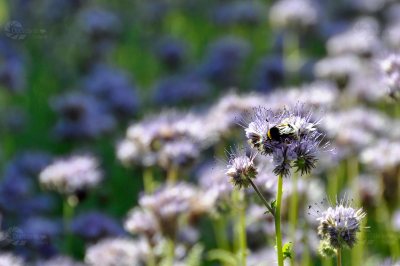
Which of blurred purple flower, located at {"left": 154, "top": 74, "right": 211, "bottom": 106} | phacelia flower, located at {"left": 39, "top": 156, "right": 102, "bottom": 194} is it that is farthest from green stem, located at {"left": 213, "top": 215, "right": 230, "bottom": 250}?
blurred purple flower, located at {"left": 154, "top": 74, "right": 211, "bottom": 106}

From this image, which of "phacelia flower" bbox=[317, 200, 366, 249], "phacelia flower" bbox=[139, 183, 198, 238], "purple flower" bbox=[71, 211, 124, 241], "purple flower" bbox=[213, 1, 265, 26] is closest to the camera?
"phacelia flower" bbox=[317, 200, 366, 249]

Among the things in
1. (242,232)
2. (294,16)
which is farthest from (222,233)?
(294,16)

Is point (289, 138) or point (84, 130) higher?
point (84, 130)

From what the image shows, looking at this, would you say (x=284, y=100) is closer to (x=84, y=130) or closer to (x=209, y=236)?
(x=209, y=236)

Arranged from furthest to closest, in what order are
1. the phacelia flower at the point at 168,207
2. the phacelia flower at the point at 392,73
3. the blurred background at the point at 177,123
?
the blurred background at the point at 177,123 → the phacelia flower at the point at 168,207 → the phacelia flower at the point at 392,73

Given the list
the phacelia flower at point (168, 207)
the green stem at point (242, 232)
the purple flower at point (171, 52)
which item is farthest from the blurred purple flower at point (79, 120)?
the green stem at point (242, 232)

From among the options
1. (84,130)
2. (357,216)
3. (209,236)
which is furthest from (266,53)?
(357,216)

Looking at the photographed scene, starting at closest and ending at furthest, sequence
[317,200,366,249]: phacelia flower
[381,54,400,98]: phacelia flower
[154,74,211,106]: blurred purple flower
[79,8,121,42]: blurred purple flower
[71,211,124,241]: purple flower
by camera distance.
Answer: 1. [317,200,366,249]: phacelia flower
2. [381,54,400,98]: phacelia flower
3. [71,211,124,241]: purple flower
4. [154,74,211,106]: blurred purple flower
5. [79,8,121,42]: blurred purple flower

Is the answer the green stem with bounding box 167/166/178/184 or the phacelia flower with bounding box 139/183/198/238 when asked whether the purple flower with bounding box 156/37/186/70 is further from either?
the phacelia flower with bounding box 139/183/198/238

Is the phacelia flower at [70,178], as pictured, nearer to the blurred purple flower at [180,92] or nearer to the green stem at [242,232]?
the green stem at [242,232]
